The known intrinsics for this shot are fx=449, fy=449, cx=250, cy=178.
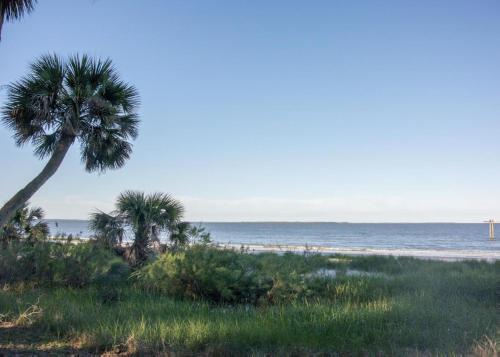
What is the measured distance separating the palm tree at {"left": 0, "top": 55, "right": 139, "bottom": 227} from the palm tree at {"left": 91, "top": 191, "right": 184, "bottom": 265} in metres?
4.64

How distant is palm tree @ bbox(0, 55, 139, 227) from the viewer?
9521 millimetres

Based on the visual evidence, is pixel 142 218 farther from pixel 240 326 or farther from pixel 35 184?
pixel 240 326

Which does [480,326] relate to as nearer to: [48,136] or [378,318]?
[378,318]

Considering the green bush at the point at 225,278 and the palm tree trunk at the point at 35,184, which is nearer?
the palm tree trunk at the point at 35,184

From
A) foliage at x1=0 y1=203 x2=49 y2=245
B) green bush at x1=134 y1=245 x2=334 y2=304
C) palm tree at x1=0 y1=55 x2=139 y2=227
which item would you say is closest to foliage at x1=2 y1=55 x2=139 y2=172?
palm tree at x1=0 y1=55 x2=139 y2=227

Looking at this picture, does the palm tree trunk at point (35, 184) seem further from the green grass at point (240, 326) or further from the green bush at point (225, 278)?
the green bush at point (225, 278)

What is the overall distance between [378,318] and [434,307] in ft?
4.79

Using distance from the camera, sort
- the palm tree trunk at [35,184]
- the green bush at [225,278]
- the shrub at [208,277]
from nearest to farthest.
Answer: the palm tree trunk at [35,184], the green bush at [225,278], the shrub at [208,277]

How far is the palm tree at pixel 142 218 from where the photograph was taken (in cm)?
1523

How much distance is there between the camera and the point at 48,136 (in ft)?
34.4

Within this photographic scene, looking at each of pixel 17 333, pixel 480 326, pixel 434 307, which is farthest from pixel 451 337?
pixel 17 333

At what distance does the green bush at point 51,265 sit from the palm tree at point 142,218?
10.1 feet

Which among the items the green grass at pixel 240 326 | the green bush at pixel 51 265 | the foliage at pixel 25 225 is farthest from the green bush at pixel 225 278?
the foliage at pixel 25 225

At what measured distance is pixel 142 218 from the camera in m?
15.4
